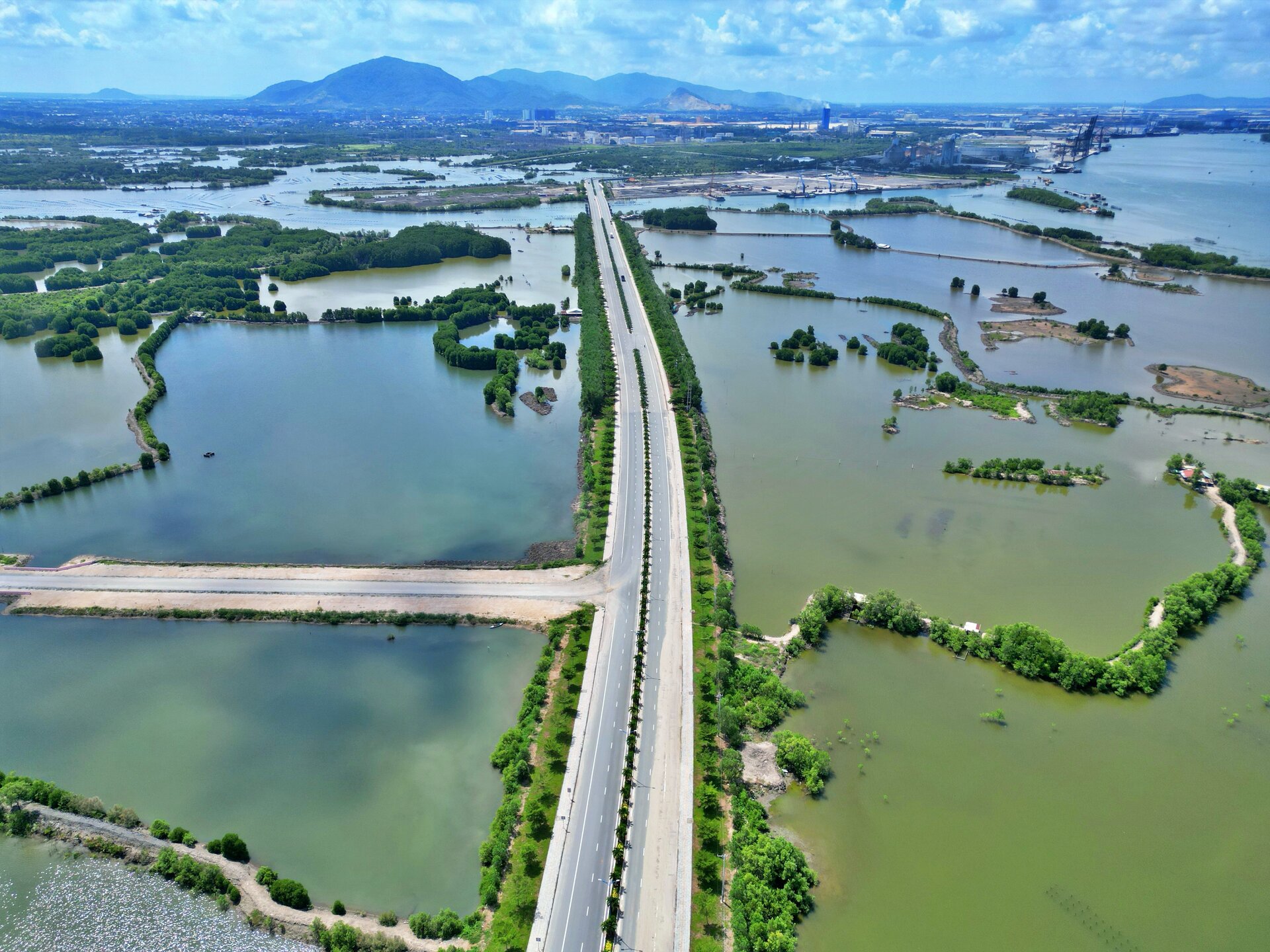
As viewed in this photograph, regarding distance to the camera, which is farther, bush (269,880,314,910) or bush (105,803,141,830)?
bush (105,803,141,830)

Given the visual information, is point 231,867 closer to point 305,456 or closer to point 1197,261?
point 305,456

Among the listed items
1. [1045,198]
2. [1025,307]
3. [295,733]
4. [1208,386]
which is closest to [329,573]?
[295,733]

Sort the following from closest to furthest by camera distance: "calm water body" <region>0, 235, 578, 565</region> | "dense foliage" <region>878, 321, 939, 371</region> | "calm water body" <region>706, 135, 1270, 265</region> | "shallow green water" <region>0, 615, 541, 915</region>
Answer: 1. "shallow green water" <region>0, 615, 541, 915</region>
2. "calm water body" <region>0, 235, 578, 565</region>
3. "dense foliage" <region>878, 321, 939, 371</region>
4. "calm water body" <region>706, 135, 1270, 265</region>

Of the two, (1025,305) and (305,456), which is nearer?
(305,456)

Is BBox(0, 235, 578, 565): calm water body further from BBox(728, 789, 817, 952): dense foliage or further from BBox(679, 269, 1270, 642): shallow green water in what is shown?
BBox(728, 789, 817, 952): dense foliage

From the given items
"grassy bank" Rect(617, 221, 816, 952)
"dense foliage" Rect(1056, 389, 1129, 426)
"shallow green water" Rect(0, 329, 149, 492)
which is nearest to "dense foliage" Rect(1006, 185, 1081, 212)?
"dense foliage" Rect(1056, 389, 1129, 426)

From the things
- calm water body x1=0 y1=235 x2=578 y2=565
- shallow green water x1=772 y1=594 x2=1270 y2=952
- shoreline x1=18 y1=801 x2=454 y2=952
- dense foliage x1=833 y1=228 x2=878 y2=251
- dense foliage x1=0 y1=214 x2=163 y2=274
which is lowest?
shallow green water x1=772 y1=594 x2=1270 y2=952

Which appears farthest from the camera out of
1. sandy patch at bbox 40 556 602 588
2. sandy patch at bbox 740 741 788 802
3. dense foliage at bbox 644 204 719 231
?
dense foliage at bbox 644 204 719 231
